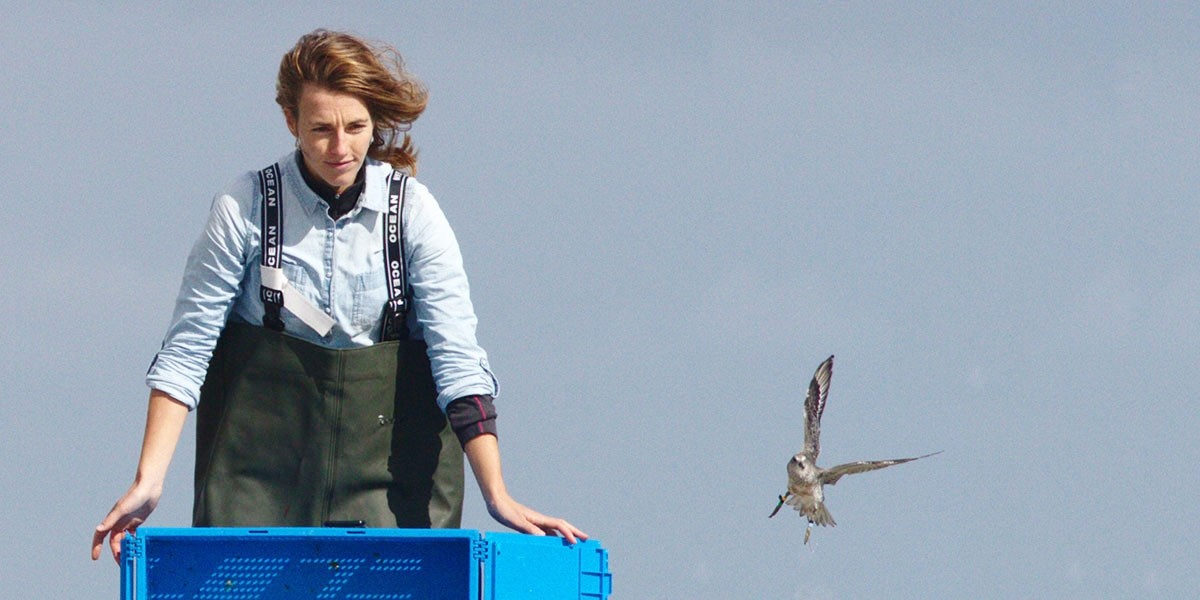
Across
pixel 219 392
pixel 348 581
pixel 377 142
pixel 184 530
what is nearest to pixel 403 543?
pixel 348 581

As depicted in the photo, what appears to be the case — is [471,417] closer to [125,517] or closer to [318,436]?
[318,436]

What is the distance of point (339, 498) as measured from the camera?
4.40 meters

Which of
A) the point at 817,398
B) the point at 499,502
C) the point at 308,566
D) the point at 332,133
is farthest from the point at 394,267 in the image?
the point at 817,398

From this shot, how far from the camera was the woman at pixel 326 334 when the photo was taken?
4.32 m

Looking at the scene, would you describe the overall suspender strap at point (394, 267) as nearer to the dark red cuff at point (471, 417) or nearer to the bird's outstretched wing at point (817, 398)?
the dark red cuff at point (471, 417)

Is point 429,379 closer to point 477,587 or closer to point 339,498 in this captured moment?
point 339,498

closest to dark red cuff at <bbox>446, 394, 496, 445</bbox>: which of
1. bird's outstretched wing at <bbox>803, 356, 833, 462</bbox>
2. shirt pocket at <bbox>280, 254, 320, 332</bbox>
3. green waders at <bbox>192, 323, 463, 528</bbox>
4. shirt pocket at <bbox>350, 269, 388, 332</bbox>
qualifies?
green waders at <bbox>192, 323, 463, 528</bbox>

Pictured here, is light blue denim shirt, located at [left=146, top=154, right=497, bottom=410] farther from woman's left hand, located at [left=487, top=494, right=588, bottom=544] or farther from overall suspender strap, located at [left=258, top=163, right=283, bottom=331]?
woman's left hand, located at [left=487, top=494, right=588, bottom=544]

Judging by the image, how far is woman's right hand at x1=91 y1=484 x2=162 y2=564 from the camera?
13.4 ft

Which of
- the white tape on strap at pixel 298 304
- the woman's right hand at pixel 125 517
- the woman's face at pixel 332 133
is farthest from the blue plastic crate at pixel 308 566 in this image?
the woman's face at pixel 332 133

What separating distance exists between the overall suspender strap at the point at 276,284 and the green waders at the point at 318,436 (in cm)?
5

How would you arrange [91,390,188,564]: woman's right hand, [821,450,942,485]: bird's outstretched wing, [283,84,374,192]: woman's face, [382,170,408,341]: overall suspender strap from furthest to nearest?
1. [821,450,942,485]: bird's outstretched wing
2. [382,170,408,341]: overall suspender strap
3. [283,84,374,192]: woman's face
4. [91,390,188,564]: woman's right hand

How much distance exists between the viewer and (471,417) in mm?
4332

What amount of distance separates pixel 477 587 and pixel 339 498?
0.73 meters
